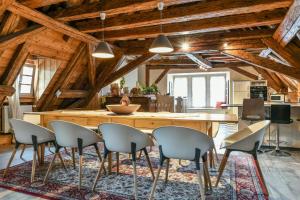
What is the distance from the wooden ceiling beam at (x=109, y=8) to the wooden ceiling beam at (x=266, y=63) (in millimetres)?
2565

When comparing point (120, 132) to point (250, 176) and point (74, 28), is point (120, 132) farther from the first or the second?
point (74, 28)

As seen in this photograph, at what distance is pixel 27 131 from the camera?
3.16m

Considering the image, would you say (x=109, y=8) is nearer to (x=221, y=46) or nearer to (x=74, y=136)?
(x=74, y=136)

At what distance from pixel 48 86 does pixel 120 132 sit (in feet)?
12.1

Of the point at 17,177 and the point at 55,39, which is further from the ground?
the point at 55,39

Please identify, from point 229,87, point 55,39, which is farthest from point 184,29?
point 229,87

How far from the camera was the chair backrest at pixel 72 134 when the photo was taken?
2906 mm

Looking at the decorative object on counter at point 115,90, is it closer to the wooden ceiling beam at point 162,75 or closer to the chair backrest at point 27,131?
the chair backrest at point 27,131

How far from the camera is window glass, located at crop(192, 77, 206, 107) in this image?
11539 millimetres

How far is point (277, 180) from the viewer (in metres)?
3.21

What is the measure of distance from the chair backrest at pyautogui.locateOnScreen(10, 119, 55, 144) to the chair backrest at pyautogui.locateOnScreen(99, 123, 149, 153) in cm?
91

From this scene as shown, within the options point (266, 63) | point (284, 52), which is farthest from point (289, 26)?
point (266, 63)

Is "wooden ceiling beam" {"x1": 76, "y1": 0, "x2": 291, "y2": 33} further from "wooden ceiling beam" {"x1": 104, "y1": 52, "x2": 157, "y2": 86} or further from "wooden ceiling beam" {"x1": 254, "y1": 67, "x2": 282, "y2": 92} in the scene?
"wooden ceiling beam" {"x1": 254, "y1": 67, "x2": 282, "y2": 92}

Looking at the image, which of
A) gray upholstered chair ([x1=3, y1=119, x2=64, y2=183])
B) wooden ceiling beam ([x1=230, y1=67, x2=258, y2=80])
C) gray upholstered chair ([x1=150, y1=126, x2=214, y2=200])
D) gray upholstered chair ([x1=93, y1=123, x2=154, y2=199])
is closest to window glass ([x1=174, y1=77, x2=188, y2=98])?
wooden ceiling beam ([x1=230, y1=67, x2=258, y2=80])
